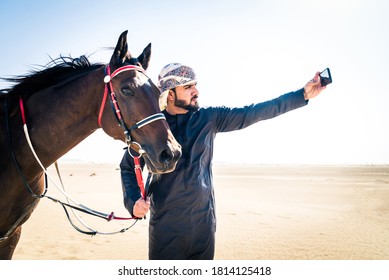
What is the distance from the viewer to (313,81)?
2734 mm

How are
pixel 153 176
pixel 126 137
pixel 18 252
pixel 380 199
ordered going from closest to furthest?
pixel 126 137
pixel 153 176
pixel 18 252
pixel 380 199

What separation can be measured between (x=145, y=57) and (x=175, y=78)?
0.45 metres

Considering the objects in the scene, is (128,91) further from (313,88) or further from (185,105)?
(313,88)

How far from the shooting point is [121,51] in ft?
8.73

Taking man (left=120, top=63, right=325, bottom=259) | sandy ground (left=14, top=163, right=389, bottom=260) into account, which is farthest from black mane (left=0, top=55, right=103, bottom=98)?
sandy ground (left=14, top=163, right=389, bottom=260)

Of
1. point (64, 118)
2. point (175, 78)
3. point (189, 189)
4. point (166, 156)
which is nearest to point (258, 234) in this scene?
point (189, 189)

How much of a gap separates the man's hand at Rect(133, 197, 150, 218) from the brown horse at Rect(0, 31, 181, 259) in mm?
359

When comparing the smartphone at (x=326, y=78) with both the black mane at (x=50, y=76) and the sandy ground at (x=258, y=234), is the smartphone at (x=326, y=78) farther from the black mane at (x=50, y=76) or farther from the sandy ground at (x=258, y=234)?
the sandy ground at (x=258, y=234)

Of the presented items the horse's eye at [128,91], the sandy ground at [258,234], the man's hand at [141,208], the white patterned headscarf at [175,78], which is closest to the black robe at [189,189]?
the man's hand at [141,208]

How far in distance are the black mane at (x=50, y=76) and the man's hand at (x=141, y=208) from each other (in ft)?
4.89

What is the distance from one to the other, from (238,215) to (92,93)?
10.5 metres

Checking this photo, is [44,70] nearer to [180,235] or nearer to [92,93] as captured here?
[92,93]

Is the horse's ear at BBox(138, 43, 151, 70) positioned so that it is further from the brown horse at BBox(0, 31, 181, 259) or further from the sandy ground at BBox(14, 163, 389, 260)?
the sandy ground at BBox(14, 163, 389, 260)

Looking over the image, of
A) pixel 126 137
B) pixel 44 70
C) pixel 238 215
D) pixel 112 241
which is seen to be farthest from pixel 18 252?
pixel 238 215
